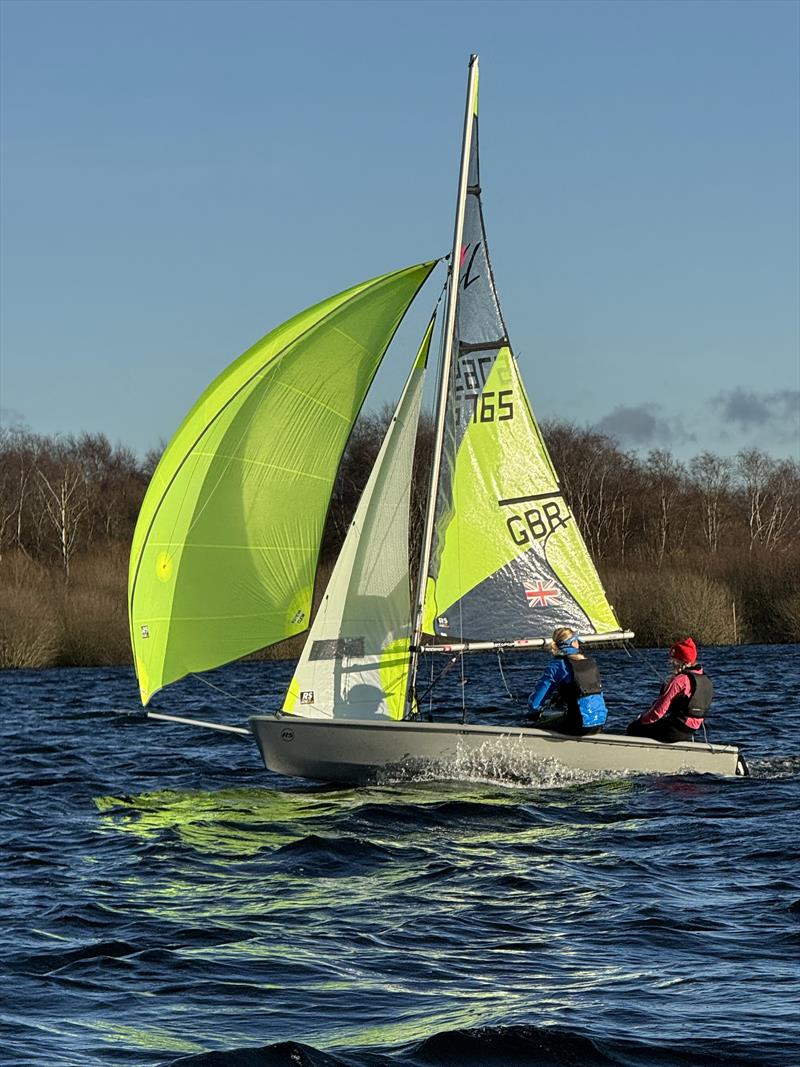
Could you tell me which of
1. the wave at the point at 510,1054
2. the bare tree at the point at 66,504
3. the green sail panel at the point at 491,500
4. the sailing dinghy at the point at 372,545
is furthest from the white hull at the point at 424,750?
the bare tree at the point at 66,504

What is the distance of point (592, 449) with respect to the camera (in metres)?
62.0

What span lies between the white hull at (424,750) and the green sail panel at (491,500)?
1.46 meters

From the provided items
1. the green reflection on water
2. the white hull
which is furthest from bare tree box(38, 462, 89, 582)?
the green reflection on water

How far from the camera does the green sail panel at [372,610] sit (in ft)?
46.0

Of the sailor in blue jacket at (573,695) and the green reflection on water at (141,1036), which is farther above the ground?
the sailor in blue jacket at (573,695)

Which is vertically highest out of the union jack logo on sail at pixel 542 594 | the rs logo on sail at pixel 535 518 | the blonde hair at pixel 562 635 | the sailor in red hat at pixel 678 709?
the rs logo on sail at pixel 535 518

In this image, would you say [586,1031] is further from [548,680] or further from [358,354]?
[358,354]

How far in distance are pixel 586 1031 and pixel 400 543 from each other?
25.9 ft

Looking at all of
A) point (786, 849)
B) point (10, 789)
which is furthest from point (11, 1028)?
point (10, 789)

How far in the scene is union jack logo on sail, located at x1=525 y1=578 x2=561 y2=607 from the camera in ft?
49.3

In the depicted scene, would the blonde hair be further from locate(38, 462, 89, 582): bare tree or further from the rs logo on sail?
locate(38, 462, 89, 582): bare tree

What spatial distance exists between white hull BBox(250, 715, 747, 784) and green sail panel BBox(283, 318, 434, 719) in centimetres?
41

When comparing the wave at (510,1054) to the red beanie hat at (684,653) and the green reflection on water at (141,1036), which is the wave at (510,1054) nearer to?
the green reflection on water at (141,1036)

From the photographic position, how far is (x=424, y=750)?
13.5m
